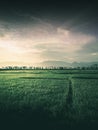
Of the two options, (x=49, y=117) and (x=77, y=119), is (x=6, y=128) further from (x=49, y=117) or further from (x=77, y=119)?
(x=77, y=119)

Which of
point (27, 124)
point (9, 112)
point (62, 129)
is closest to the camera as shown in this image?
point (62, 129)

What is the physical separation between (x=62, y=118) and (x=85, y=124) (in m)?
0.98

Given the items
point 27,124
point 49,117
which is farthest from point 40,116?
point 27,124

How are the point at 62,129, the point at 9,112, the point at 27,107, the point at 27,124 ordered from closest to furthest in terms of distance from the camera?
the point at 62,129 → the point at 27,124 → the point at 9,112 → the point at 27,107

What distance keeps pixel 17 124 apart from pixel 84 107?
397 centimetres

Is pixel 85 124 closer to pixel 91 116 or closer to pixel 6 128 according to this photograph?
pixel 91 116

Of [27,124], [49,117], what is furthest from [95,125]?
[27,124]

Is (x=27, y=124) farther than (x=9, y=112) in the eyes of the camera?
No

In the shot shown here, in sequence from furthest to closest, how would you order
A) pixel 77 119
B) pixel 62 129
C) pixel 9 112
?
1. pixel 9 112
2. pixel 77 119
3. pixel 62 129

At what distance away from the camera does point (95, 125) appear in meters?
7.34

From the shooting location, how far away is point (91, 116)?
333 inches

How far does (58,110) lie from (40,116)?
1340 mm

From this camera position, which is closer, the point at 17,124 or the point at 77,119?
the point at 17,124

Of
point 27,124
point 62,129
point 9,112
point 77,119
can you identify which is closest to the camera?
point 62,129
